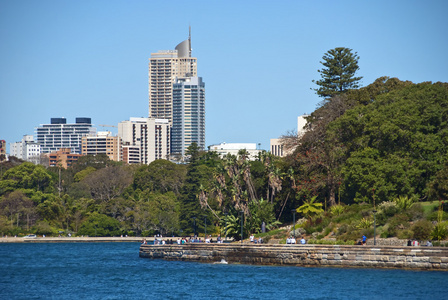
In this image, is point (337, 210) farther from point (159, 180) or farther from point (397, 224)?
point (159, 180)

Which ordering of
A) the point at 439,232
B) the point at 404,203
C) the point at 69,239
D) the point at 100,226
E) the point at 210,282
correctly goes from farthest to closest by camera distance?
the point at 100,226 < the point at 69,239 < the point at 404,203 < the point at 210,282 < the point at 439,232

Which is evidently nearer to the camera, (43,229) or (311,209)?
(311,209)

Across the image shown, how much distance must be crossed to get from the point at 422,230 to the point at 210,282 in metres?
14.3

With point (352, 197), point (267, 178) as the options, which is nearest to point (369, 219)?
point (352, 197)

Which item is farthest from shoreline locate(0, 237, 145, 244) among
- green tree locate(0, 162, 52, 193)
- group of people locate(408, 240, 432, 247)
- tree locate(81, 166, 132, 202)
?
group of people locate(408, 240, 432, 247)

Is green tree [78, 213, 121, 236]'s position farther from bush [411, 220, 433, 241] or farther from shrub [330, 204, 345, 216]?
bush [411, 220, 433, 241]

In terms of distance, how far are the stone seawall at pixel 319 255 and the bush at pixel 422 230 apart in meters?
2.95

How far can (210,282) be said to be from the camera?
47.4 metres

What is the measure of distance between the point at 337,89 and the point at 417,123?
84.4 ft

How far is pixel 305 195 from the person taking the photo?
6550 centimetres

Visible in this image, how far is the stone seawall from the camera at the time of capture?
44156mm

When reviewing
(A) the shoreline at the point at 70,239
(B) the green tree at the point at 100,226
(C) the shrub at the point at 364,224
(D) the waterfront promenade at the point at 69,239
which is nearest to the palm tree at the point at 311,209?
(C) the shrub at the point at 364,224

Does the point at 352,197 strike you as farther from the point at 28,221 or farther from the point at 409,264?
the point at 28,221

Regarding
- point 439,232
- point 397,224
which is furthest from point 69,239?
point 439,232
